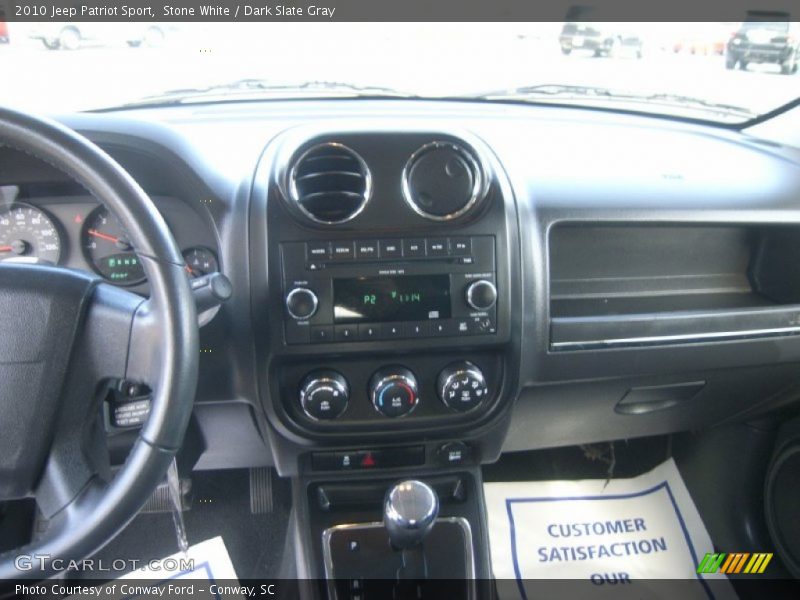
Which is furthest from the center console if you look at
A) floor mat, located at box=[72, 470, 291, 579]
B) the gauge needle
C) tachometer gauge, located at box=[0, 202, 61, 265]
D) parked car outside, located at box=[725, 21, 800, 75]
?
parked car outside, located at box=[725, 21, 800, 75]

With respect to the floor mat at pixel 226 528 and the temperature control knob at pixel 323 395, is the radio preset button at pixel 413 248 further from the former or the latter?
the floor mat at pixel 226 528

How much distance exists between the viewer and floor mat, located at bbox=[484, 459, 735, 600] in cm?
152

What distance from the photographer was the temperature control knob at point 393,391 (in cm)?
117

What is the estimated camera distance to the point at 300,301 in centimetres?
111

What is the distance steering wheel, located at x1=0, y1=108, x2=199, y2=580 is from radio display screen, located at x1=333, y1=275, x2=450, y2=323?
0.33 m

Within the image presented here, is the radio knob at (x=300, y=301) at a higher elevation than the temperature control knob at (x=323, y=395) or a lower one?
higher

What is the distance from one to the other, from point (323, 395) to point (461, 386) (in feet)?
0.77

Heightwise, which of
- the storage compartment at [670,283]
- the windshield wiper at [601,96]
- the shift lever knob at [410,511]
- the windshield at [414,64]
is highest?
the windshield at [414,64]

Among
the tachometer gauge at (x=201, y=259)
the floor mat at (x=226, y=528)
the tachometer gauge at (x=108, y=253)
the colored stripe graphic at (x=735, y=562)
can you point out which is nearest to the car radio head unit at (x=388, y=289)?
the tachometer gauge at (x=201, y=259)

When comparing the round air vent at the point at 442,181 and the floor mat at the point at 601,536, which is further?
the floor mat at the point at 601,536

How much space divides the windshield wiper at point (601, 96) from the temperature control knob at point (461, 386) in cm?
69

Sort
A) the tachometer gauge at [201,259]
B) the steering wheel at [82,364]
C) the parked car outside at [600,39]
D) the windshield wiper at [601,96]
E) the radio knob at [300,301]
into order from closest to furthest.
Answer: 1. the steering wheel at [82,364]
2. the radio knob at [300,301]
3. the tachometer gauge at [201,259]
4. the parked car outside at [600,39]
5. the windshield wiper at [601,96]

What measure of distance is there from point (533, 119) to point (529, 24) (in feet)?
0.82
